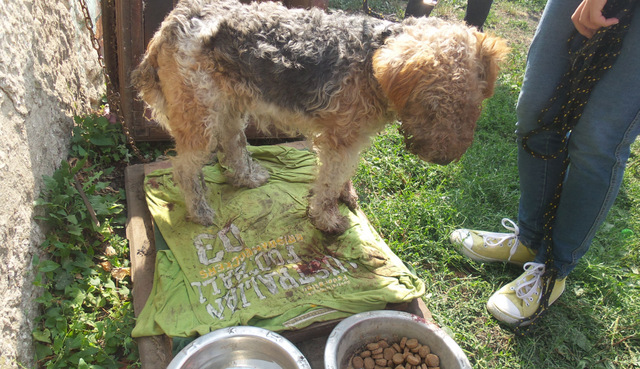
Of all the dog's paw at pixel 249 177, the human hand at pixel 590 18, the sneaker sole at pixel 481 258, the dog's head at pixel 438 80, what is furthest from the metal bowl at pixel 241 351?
the human hand at pixel 590 18

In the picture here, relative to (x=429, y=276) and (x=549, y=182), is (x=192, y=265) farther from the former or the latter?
(x=549, y=182)

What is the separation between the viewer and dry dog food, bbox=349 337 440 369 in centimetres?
234

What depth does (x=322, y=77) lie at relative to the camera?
8.62 feet

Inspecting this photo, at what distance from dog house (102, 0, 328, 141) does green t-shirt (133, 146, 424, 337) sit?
605 mm

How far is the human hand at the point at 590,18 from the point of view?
1.95 metres

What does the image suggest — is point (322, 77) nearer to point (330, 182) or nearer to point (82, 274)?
point (330, 182)

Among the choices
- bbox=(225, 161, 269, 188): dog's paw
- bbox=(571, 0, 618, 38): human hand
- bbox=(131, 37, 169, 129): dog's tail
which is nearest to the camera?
bbox=(571, 0, 618, 38): human hand

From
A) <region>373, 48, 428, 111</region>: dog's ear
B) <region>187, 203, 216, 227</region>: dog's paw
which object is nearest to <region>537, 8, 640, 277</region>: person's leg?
<region>373, 48, 428, 111</region>: dog's ear

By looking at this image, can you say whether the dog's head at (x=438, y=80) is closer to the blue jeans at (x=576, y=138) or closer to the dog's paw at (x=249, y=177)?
the blue jeans at (x=576, y=138)

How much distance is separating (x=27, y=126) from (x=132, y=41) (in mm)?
1208

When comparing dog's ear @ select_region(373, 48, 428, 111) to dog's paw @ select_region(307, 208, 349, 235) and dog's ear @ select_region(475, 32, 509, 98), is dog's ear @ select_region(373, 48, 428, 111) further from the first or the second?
dog's paw @ select_region(307, 208, 349, 235)

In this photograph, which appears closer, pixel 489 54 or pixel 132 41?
pixel 489 54

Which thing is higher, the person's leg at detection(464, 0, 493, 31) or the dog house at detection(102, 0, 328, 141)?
the person's leg at detection(464, 0, 493, 31)

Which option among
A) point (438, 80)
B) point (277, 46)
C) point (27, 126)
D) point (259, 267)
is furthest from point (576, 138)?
point (27, 126)
